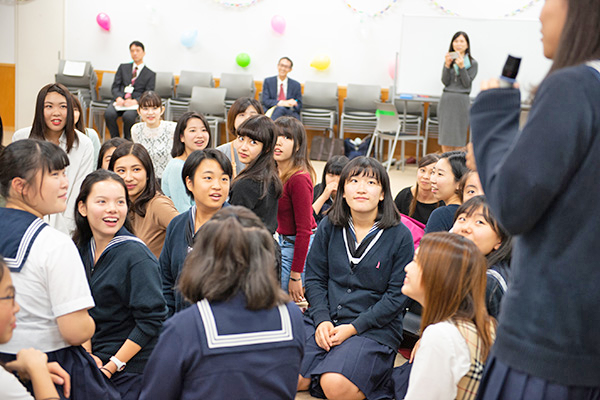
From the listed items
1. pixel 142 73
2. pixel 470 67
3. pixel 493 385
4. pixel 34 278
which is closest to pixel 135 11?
pixel 142 73

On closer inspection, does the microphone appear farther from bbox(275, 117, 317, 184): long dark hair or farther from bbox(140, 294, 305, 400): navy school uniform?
bbox(275, 117, 317, 184): long dark hair

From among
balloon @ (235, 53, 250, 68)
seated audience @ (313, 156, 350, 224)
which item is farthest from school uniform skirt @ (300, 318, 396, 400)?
balloon @ (235, 53, 250, 68)

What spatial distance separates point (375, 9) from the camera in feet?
30.8

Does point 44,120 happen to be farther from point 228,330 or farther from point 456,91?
point 456,91

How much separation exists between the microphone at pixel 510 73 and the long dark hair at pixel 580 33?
0.07 metres

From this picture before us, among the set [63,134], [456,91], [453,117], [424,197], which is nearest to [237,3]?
[456,91]

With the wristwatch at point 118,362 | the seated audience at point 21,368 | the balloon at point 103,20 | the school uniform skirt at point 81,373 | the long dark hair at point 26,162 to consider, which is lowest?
the wristwatch at point 118,362

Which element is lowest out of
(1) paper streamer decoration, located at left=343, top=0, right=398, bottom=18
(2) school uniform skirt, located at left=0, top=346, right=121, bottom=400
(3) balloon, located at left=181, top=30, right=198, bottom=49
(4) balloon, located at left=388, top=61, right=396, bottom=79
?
(2) school uniform skirt, located at left=0, top=346, right=121, bottom=400

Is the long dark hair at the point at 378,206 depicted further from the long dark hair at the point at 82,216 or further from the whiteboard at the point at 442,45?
the whiteboard at the point at 442,45

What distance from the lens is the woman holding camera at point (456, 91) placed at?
753 cm

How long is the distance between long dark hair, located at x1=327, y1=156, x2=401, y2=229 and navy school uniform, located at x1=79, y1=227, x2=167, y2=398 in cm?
97

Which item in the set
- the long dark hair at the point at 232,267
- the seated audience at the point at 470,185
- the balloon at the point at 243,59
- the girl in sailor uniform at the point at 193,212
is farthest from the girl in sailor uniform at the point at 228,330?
the balloon at the point at 243,59

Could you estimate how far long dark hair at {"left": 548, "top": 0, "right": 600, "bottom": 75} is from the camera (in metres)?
0.91

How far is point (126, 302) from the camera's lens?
1.95 metres
